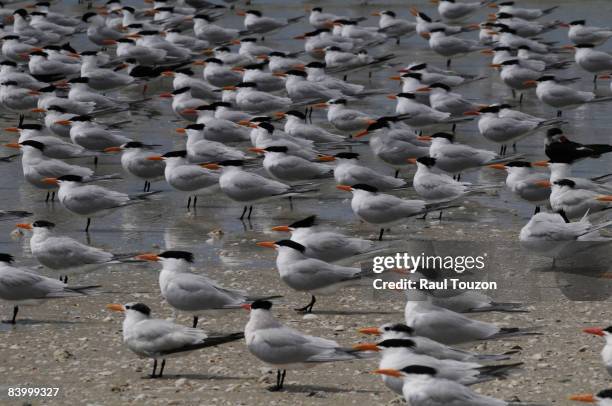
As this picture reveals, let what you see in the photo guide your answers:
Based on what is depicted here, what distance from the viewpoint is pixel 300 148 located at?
1441cm

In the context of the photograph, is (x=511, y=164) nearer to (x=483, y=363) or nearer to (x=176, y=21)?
(x=483, y=363)

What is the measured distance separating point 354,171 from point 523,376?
5.24m

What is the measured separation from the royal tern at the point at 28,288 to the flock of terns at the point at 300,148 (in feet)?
0.05

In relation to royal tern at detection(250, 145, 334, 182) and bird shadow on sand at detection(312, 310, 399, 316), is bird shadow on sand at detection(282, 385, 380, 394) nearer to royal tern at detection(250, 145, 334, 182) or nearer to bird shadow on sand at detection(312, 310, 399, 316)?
bird shadow on sand at detection(312, 310, 399, 316)

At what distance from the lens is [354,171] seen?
43.9 ft

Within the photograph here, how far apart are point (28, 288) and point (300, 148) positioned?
509 cm

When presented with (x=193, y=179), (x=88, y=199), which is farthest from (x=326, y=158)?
(x=88, y=199)

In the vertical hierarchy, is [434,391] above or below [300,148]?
below

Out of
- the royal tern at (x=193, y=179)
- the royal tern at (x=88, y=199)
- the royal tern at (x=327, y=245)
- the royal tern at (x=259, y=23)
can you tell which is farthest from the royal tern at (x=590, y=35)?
the royal tern at (x=327, y=245)

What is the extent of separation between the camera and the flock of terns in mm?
8609

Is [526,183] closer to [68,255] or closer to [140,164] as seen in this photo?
[140,164]

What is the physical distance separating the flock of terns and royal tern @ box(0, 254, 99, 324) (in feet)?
0.05

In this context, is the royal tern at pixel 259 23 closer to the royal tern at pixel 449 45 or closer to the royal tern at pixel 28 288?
the royal tern at pixel 449 45

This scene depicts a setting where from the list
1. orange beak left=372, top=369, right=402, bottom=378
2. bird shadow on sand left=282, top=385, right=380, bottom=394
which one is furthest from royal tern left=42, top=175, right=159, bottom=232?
orange beak left=372, top=369, right=402, bottom=378
